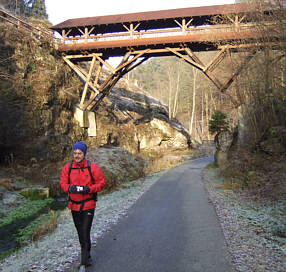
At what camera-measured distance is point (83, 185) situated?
136 inches

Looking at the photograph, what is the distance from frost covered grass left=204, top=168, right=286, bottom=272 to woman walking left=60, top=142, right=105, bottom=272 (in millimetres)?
2277

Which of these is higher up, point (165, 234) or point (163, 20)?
point (163, 20)

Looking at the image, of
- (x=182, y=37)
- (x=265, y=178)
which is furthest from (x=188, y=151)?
(x=265, y=178)

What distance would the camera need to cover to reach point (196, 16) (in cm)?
1494

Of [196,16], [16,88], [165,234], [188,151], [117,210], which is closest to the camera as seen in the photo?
[165,234]

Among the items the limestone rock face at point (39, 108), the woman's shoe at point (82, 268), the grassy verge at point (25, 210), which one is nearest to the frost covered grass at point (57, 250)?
the woman's shoe at point (82, 268)

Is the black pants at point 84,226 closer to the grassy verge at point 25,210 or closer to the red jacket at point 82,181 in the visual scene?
the red jacket at point 82,181

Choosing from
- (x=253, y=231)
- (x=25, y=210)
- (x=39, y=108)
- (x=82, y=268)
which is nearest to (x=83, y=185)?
(x=82, y=268)

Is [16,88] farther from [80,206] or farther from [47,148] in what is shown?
[80,206]

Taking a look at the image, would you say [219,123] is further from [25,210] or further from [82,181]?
[82,181]

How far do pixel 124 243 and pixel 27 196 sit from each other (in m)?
6.85

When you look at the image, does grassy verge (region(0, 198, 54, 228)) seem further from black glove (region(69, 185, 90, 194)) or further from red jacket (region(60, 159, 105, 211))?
black glove (region(69, 185, 90, 194))

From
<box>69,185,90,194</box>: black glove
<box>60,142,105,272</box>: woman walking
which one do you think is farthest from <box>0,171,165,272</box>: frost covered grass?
<box>69,185,90,194</box>: black glove

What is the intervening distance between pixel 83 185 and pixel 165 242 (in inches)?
81.0
